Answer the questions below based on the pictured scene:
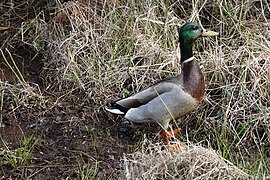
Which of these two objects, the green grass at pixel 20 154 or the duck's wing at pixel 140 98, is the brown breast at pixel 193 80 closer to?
the duck's wing at pixel 140 98

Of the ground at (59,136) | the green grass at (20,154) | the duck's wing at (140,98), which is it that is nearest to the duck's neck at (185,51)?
the duck's wing at (140,98)

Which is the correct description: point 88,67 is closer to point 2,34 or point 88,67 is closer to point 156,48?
point 156,48

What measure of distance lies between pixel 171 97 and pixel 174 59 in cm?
63

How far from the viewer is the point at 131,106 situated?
4.78 meters

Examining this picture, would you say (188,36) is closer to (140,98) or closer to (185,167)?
(140,98)

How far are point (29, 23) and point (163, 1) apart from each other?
1136 mm

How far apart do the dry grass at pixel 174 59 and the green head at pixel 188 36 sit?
0.37 m

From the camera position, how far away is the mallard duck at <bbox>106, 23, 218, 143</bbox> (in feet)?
15.2

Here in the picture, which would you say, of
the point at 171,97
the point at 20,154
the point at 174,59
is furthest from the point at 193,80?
the point at 20,154

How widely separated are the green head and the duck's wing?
25 centimetres

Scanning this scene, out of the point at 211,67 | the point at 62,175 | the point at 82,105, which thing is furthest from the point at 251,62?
the point at 62,175

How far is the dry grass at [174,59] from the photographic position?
4762 millimetres

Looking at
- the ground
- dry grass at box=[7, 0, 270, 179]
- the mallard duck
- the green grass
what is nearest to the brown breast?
the mallard duck

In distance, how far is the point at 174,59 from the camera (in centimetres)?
520
